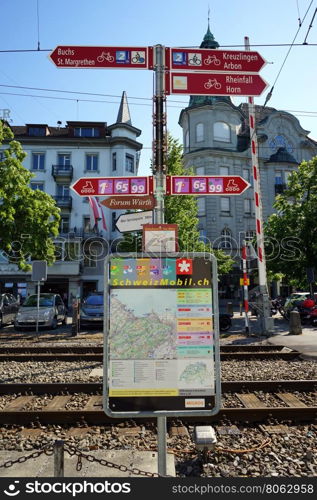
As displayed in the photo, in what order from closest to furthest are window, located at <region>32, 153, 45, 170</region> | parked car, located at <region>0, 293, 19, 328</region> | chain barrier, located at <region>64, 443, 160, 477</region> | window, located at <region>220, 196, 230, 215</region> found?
Answer: 1. chain barrier, located at <region>64, 443, 160, 477</region>
2. parked car, located at <region>0, 293, 19, 328</region>
3. window, located at <region>32, 153, 45, 170</region>
4. window, located at <region>220, 196, 230, 215</region>

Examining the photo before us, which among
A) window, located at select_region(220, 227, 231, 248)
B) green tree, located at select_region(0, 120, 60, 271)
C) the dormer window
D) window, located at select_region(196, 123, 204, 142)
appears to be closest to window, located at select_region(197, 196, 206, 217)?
window, located at select_region(220, 227, 231, 248)

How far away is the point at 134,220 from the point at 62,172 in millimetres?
31857

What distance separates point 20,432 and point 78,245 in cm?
2971

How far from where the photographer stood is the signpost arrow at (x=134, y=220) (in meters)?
5.23

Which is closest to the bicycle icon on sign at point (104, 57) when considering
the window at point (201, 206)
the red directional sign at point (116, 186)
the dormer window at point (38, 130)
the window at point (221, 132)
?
the red directional sign at point (116, 186)

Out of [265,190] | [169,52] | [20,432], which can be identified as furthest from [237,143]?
[20,432]

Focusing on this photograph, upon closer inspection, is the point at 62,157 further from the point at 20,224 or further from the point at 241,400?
the point at 241,400

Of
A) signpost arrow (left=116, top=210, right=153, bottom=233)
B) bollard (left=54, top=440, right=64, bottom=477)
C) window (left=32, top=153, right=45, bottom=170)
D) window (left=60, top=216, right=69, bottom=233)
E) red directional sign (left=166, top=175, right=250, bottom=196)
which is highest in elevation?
window (left=32, top=153, right=45, bottom=170)

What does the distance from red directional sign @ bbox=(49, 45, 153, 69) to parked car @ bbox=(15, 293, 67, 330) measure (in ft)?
43.7

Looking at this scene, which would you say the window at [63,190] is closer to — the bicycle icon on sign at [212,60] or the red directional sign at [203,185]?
the bicycle icon on sign at [212,60]

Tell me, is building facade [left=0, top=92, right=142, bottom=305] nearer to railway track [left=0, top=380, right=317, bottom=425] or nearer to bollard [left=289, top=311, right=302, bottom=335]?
bollard [left=289, top=311, right=302, bottom=335]

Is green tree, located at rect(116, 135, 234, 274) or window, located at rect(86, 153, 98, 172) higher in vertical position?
window, located at rect(86, 153, 98, 172)

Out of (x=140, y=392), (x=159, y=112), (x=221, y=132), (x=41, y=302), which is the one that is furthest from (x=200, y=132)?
(x=140, y=392)

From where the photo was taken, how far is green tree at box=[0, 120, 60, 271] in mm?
18422
